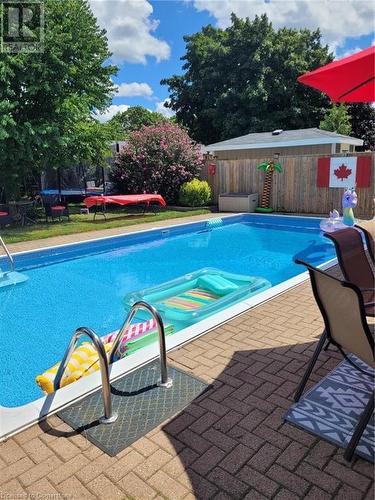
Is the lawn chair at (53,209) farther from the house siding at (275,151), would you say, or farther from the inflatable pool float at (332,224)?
the house siding at (275,151)

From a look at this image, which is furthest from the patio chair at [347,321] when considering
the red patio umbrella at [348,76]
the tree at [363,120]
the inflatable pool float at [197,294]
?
the tree at [363,120]

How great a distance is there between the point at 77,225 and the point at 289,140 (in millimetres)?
10900

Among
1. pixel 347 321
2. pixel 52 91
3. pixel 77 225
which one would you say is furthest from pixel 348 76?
pixel 52 91

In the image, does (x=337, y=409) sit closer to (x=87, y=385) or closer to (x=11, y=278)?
(x=87, y=385)

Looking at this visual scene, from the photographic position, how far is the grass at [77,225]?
977 centimetres

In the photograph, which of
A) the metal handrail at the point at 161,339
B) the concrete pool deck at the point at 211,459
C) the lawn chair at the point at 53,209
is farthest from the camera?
the lawn chair at the point at 53,209

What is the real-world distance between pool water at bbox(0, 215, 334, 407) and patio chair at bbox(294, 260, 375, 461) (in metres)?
2.91

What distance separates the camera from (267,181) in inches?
564

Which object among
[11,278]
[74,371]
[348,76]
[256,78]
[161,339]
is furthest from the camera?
[256,78]

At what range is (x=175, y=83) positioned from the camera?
103 ft

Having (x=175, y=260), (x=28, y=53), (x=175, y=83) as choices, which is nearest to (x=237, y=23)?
(x=175, y=83)

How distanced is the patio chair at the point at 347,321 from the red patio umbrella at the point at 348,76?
1655 mm

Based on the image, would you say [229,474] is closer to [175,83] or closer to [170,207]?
[170,207]

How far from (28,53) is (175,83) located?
23.4 m
